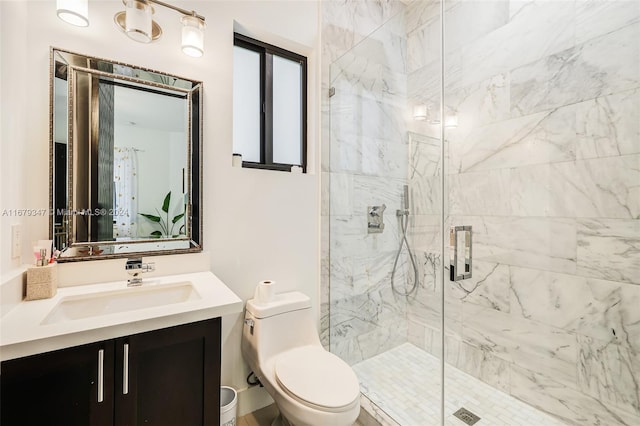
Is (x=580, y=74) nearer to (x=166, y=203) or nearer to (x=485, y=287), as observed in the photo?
(x=485, y=287)

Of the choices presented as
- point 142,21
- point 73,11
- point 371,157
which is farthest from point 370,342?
point 73,11

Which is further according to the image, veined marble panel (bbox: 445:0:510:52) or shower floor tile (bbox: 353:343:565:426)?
veined marble panel (bbox: 445:0:510:52)

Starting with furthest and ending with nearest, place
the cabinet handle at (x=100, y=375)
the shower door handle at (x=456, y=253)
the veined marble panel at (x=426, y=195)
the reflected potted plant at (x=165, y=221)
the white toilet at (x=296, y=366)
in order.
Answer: the veined marble panel at (x=426, y=195)
the shower door handle at (x=456, y=253)
the reflected potted plant at (x=165, y=221)
the white toilet at (x=296, y=366)
the cabinet handle at (x=100, y=375)

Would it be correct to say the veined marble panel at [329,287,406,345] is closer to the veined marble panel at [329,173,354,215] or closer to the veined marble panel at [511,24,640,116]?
the veined marble panel at [329,173,354,215]

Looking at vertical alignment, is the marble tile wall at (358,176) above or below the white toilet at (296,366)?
above

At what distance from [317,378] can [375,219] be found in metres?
1.01

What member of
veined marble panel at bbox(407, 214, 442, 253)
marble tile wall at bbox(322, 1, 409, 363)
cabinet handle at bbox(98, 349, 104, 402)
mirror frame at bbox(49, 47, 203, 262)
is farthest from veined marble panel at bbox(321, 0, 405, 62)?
cabinet handle at bbox(98, 349, 104, 402)

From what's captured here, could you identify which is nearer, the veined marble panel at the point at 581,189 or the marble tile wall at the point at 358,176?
the veined marble panel at the point at 581,189

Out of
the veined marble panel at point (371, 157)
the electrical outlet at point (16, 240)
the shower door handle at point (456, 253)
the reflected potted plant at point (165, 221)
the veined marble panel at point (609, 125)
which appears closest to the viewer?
the electrical outlet at point (16, 240)

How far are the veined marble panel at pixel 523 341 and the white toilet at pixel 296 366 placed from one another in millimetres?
966

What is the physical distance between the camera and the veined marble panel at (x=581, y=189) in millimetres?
1353

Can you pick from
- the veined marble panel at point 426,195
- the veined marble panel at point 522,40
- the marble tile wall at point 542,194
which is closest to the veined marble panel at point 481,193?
the marble tile wall at point 542,194

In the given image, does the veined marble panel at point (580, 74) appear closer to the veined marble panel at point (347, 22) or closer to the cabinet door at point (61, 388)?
the veined marble panel at point (347, 22)

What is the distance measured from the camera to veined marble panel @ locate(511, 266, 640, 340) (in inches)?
53.6
